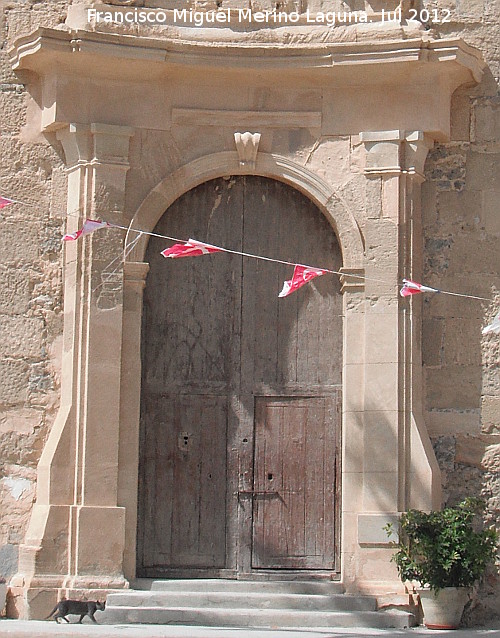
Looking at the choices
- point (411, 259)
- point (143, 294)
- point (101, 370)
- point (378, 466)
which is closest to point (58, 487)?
point (101, 370)

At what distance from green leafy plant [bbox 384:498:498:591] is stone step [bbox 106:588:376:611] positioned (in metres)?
0.42

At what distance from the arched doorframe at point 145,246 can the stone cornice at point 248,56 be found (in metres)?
0.71

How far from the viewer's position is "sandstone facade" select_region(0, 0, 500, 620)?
30.3ft

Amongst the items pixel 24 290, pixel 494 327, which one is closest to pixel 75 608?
pixel 24 290

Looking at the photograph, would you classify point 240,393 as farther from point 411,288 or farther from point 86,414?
point 411,288

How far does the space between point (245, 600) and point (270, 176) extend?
3.11 meters

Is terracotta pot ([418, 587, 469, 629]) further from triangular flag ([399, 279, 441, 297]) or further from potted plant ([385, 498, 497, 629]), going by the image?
triangular flag ([399, 279, 441, 297])

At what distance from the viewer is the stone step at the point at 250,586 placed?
9.17 metres

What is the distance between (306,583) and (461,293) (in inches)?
94.0

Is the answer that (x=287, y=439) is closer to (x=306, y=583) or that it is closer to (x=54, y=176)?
(x=306, y=583)

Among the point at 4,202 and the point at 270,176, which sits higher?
the point at 270,176

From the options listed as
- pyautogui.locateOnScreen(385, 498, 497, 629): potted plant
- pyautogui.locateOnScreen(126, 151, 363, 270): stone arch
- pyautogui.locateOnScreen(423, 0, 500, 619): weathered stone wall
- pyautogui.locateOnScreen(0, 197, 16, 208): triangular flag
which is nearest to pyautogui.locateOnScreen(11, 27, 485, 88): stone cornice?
pyautogui.locateOnScreen(423, 0, 500, 619): weathered stone wall

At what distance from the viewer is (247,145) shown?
9.62 metres

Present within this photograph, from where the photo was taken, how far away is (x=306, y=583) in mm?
9250
